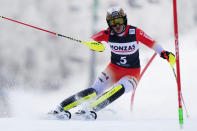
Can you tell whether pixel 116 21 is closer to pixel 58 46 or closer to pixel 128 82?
pixel 128 82

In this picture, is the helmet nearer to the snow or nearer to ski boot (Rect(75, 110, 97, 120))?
ski boot (Rect(75, 110, 97, 120))

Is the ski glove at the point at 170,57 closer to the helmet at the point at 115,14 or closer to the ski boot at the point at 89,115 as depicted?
the helmet at the point at 115,14

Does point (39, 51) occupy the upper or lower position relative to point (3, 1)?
lower

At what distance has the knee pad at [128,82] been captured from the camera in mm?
4195

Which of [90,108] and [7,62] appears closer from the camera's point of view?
[90,108]

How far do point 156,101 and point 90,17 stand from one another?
13.7ft

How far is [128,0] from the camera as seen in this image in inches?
444

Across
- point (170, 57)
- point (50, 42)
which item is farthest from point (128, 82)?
point (50, 42)

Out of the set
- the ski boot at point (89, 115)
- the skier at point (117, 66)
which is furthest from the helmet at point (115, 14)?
the ski boot at point (89, 115)

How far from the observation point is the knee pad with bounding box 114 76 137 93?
165 inches

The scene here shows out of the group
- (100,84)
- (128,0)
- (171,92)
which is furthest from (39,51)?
(100,84)

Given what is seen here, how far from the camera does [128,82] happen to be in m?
4.27

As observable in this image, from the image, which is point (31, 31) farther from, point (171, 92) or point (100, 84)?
point (100, 84)

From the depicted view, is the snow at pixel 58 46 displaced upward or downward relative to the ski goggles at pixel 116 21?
upward
